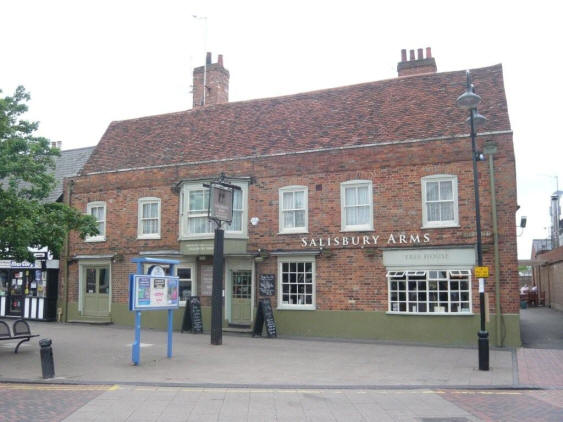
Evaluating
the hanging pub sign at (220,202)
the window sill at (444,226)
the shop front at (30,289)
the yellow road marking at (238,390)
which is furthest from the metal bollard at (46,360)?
the shop front at (30,289)

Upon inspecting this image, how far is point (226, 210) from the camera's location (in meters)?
16.3

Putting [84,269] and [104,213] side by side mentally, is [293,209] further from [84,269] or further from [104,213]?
[84,269]

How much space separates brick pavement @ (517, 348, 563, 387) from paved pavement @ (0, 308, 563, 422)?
0.08 ft

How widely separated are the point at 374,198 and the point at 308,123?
4410mm

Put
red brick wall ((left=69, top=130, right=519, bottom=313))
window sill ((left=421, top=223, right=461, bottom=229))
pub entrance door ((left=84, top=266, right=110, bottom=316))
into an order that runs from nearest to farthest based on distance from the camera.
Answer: red brick wall ((left=69, top=130, right=519, bottom=313)) → window sill ((left=421, top=223, right=461, bottom=229)) → pub entrance door ((left=84, top=266, right=110, bottom=316))

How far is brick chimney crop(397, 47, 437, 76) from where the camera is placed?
21828 millimetres

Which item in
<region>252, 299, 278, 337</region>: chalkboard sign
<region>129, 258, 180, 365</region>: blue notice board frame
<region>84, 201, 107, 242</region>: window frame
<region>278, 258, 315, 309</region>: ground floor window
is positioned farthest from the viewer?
<region>84, 201, 107, 242</region>: window frame

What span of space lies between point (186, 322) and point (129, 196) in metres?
5.70

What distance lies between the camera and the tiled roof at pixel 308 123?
1869 centimetres

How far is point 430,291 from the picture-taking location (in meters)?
17.4

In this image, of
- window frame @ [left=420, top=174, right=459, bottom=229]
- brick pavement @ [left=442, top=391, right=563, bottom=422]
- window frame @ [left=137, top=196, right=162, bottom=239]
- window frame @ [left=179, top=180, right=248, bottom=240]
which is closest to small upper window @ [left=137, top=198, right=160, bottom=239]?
window frame @ [left=137, top=196, right=162, bottom=239]

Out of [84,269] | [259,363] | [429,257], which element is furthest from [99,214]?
[429,257]

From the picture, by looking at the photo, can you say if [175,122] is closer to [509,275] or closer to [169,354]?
[169,354]

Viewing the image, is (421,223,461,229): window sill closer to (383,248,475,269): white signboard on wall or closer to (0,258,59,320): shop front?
(383,248,475,269): white signboard on wall
